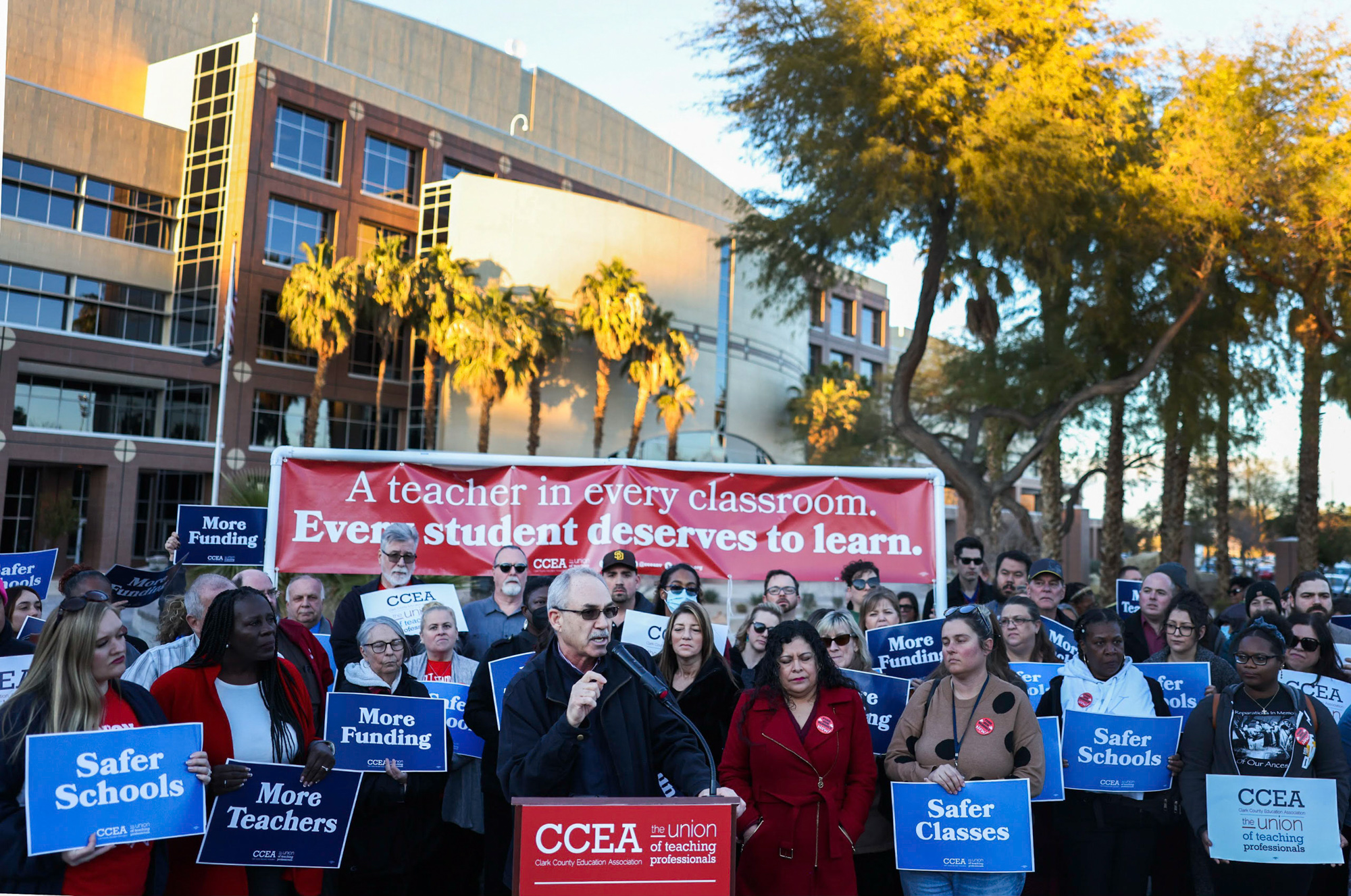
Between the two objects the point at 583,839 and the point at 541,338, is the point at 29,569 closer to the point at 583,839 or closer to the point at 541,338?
the point at 583,839

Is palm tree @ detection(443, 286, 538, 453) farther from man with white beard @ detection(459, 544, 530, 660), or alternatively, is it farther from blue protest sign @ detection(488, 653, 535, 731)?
blue protest sign @ detection(488, 653, 535, 731)

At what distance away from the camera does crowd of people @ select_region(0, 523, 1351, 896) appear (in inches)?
164

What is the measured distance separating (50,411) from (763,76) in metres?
28.3

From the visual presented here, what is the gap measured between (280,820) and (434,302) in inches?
1451

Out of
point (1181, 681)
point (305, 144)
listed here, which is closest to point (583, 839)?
point (1181, 681)

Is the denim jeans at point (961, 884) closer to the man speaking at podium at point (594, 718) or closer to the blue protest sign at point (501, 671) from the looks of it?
the man speaking at podium at point (594, 718)

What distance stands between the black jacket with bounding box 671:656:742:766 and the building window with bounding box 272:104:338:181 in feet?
136

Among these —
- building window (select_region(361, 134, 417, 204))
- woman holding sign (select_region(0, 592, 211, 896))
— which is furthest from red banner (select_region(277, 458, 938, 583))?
building window (select_region(361, 134, 417, 204))

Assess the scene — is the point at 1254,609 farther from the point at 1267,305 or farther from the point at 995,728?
the point at 1267,305

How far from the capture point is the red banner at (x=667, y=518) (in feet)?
31.2

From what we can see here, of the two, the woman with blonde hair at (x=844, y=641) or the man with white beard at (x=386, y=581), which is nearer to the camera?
the woman with blonde hair at (x=844, y=641)

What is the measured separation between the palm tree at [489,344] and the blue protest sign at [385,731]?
34.0 m

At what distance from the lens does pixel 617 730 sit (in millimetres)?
4121

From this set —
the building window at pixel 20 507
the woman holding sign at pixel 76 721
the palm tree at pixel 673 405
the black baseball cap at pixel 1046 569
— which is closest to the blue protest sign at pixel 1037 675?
the black baseball cap at pixel 1046 569
